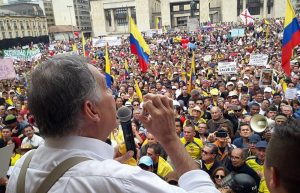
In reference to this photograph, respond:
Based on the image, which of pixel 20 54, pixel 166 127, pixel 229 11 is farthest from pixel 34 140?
pixel 229 11

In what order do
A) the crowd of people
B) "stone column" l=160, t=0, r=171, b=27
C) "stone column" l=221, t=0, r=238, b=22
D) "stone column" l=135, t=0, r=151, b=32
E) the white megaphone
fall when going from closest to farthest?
the crowd of people < the white megaphone < "stone column" l=221, t=0, r=238, b=22 < "stone column" l=160, t=0, r=171, b=27 < "stone column" l=135, t=0, r=151, b=32

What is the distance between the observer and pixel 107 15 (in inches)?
2785

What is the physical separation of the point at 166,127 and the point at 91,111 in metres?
0.31

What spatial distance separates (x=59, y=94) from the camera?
4.14ft

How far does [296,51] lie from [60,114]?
754 inches

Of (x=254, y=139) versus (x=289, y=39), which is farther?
(x=289, y=39)

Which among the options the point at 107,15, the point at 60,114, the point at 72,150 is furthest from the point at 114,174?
the point at 107,15

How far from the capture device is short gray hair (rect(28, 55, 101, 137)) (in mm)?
1268

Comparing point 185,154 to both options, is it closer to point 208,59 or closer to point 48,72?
point 48,72

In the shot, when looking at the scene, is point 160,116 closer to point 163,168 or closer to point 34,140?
point 163,168

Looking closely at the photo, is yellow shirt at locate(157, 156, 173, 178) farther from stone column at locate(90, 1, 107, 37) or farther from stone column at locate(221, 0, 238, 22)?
stone column at locate(90, 1, 107, 37)

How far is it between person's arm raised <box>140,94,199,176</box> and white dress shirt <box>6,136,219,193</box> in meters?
0.05

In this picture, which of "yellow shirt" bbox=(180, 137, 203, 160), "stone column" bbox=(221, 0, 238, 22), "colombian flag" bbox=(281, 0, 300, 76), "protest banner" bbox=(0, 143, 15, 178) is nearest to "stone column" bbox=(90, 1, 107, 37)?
"stone column" bbox=(221, 0, 238, 22)

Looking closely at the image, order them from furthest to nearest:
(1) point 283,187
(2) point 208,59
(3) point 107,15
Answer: (3) point 107,15
(2) point 208,59
(1) point 283,187
